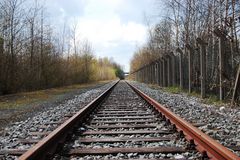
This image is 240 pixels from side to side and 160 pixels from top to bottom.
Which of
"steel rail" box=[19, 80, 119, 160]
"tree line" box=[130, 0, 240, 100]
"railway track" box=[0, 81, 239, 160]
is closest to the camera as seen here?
"steel rail" box=[19, 80, 119, 160]

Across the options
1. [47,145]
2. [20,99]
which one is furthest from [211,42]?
[47,145]

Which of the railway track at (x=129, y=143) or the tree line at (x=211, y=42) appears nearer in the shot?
the railway track at (x=129, y=143)

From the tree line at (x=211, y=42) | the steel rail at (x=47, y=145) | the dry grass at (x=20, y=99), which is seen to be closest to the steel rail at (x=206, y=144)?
the steel rail at (x=47, y=145)

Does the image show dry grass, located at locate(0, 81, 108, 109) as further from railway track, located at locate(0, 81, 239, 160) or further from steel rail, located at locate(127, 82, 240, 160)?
steel rail, located at locate(127, 82, 240, 160)

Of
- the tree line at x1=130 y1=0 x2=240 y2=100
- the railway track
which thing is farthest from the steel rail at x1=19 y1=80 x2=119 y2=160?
the tree line at x1=130 y1=0 x2=240 y2=100

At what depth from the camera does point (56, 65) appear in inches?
1289

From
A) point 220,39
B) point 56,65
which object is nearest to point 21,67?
point 56,65

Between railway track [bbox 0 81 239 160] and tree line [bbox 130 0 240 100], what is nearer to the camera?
railway track [bbox 0 81 239 160]

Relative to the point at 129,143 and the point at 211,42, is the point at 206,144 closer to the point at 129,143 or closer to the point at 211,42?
the point at 129,143

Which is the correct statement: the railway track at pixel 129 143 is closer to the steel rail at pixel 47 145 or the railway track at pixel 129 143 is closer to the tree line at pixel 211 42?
the steel rail at pixel 47 145

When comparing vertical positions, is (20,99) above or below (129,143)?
above

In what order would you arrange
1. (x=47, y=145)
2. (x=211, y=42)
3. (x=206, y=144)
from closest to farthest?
(x=206, y=144) → (x=47, y=145) → (x=211, y=42)

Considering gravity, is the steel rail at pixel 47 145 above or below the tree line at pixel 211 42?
below

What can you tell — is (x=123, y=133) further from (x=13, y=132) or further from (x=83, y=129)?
(x=13, y=132)
